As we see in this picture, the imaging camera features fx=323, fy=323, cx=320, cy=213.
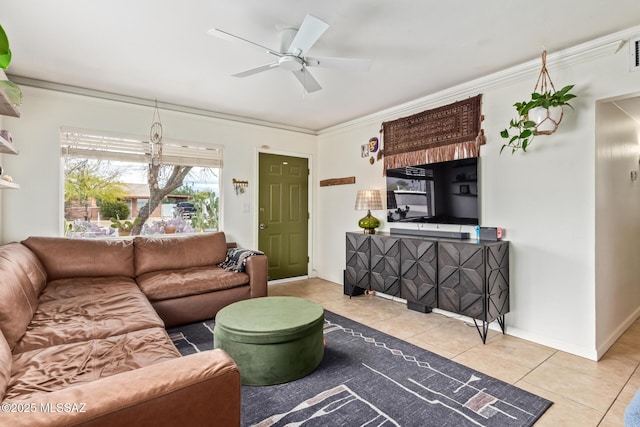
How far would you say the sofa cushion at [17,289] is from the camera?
1.78 metres

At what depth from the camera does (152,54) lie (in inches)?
110

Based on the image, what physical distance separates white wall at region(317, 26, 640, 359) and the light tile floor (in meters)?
0.19

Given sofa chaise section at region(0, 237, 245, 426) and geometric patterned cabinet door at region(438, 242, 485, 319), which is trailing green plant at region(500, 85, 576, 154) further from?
sofa chaise section at region(0, 237, 245, 426)

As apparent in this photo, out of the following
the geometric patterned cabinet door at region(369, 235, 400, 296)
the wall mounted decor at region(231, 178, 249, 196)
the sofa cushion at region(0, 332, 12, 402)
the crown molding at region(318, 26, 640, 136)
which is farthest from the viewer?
the wall mounted decor at region(231, 178, 249, 196)

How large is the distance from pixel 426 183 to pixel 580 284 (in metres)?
1.69

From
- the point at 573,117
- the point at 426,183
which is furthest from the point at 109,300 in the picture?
the point at 573,117

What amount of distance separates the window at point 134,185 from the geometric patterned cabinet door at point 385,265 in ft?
7.54

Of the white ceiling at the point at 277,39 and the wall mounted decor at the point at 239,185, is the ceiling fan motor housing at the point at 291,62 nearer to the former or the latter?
the white ceiling at the point at 277,39

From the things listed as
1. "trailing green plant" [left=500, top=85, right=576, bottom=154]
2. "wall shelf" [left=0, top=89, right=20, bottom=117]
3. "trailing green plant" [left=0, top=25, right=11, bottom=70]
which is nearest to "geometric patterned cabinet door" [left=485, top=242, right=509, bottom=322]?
"trailing green plant" [left=500, top=85, right=576, bottom=154]

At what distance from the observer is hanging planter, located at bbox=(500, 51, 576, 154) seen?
8.45 ft

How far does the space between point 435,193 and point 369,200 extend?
2.89ft

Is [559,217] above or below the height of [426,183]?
below

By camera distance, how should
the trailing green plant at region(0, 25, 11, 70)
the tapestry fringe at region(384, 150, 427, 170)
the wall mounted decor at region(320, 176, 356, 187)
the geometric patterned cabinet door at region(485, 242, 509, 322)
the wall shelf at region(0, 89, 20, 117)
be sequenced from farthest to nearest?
the wall mounted decor at region(320, 176, 356, 187)
the tapestry fringe at region(384, 150, 427, 170)
the geometric patterned cabinet door at region(485, 242, 509, 322)
the wall shelf at region(0, 89, 20, 117)
the trailing green plant at region(0, 25, 11, 70)

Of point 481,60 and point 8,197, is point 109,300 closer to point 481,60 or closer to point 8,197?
point 8,197
